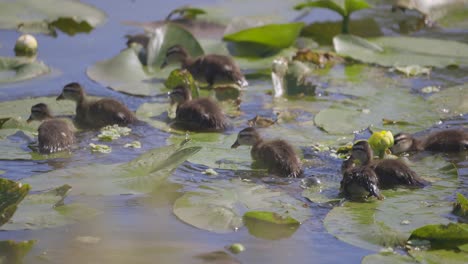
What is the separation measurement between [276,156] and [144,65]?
2902 millimetres

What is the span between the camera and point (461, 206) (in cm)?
543

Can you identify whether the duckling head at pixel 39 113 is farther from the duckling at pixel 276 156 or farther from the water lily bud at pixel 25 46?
the water lily bud at pixel 25 46

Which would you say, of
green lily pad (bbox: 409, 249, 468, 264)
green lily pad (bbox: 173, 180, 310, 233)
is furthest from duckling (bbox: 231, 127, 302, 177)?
green lily pad (bbox: 409, 249, 468, 264)

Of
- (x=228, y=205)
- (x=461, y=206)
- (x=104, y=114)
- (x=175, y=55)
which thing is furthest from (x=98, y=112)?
(x=461, y=206)

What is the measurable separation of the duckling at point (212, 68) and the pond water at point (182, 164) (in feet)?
0.53

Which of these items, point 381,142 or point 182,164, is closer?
point 182,164

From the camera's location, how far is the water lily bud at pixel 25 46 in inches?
356

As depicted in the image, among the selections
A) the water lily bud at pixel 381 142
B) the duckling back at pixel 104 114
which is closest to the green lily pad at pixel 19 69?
the duckling back at pixel 104 114

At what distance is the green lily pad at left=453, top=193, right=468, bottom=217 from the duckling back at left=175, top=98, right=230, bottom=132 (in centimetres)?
217

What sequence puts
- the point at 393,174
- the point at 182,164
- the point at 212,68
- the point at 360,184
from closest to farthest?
the point at 360,184 → the point at 393,174 → the point at 182,164 → the point at 212,68

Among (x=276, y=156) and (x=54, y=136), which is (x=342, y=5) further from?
(x=54, y=136)

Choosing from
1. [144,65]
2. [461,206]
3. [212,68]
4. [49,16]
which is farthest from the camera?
[49,16]

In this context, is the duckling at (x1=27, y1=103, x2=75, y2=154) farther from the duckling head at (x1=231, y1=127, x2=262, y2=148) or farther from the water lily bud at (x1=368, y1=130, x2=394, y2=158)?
the water lily bud at (x1=368, y1=130, x2=394, y2=158)

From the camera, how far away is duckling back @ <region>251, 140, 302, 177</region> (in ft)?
20.3
